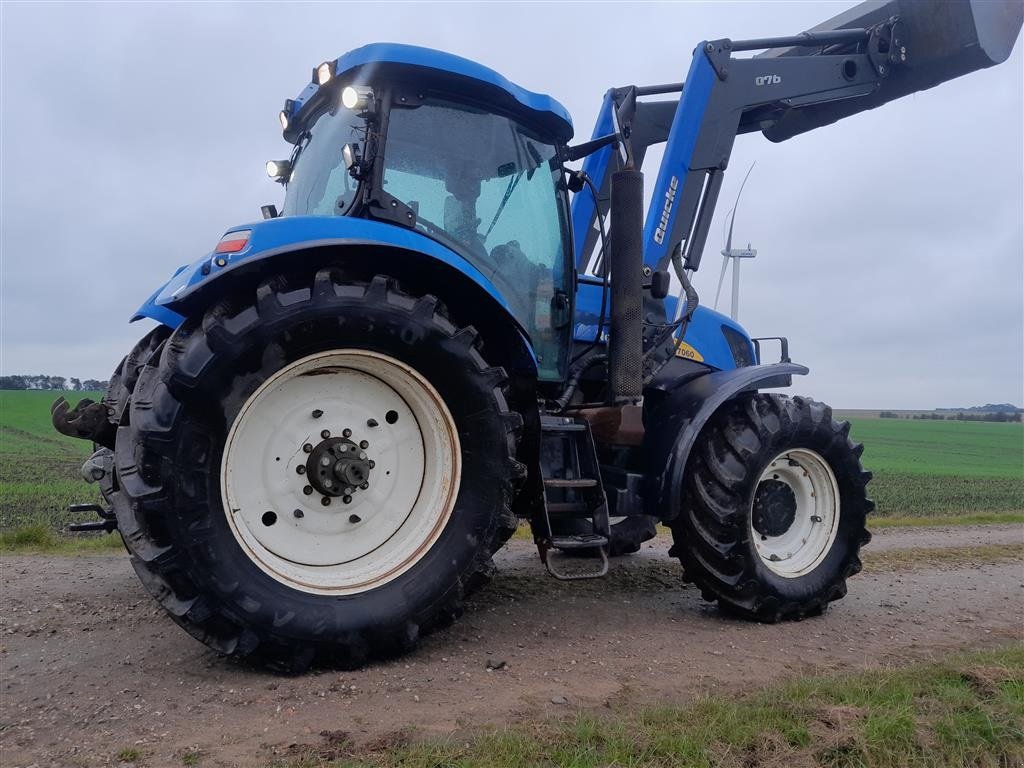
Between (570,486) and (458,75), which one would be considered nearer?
(458,75)

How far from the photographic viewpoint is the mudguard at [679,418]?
14.3 ft

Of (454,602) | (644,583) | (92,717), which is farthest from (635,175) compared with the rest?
(92,717)

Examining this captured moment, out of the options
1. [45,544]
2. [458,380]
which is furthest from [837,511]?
[45,544]

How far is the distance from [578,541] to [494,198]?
1.87m

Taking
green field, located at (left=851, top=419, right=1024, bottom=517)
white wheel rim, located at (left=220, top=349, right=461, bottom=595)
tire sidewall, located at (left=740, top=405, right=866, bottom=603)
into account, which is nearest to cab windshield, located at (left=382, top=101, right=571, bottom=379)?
white wheel rim, located at (left=220, top=349, right=461, bottom=595)

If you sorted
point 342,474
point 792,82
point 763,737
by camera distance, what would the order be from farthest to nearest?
1. point 792,82
2. point 342,474
3. point 763,737

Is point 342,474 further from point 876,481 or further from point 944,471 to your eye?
point 944,471

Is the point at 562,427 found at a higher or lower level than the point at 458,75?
lower

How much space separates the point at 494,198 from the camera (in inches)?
165

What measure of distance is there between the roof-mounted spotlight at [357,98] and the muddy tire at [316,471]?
2.88ft

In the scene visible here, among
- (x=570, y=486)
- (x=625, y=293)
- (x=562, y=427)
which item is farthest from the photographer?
(x=625, y=293)

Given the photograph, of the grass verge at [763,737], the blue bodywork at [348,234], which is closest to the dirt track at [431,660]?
the grass verge at [763,737]

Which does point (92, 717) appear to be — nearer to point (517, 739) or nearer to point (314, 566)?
point (314, 566)

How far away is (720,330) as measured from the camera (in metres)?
5.61
